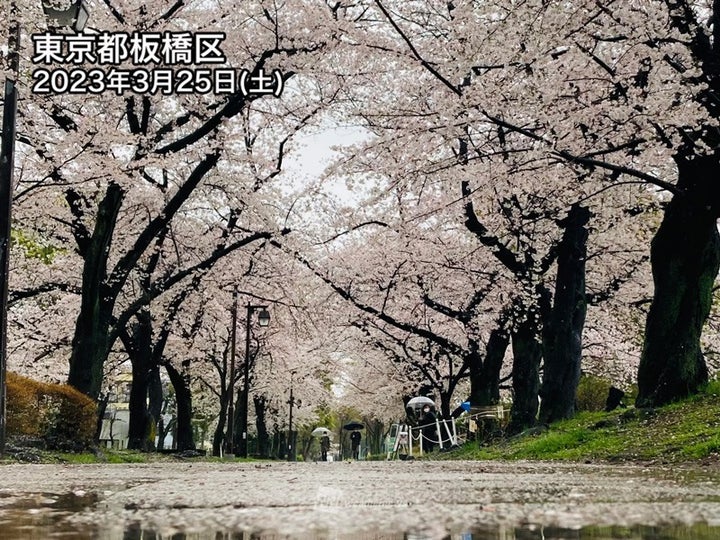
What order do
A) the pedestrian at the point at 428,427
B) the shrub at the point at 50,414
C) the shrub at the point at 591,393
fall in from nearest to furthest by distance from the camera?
the shrub at the point at 50,414 → the pedestrian at the point at 428,427 → the shrub at the point at 591,393

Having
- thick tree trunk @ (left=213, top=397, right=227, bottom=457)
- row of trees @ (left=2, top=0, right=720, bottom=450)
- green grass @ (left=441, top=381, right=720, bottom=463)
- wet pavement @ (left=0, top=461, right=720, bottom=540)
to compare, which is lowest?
wet pavement @ (left=0, top=461, right=720, bottom=540)

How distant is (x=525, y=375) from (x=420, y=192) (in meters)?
5.65

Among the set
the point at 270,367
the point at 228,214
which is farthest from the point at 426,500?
the point at 270,367

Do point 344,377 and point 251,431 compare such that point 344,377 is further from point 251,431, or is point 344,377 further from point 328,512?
point 328,512

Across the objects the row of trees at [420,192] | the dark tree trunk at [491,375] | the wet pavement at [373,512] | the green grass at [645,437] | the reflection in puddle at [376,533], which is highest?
the row of trees at [420,192]

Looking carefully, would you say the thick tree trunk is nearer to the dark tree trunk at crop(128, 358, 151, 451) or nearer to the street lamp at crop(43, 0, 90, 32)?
the dark tree trunk at crop(128, 358, 151, 451)

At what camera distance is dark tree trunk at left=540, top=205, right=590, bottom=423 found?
17.7 metres

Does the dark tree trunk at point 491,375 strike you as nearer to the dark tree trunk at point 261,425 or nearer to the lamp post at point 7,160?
the lamp post at point 7,160

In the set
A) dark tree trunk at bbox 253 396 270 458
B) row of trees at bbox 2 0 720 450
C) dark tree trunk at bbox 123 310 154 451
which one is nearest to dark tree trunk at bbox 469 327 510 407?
row of trees at bbox 2 0 720 450

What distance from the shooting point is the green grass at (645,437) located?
29.5ft

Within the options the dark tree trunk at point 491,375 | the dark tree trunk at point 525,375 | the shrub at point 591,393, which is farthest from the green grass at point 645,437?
the shrub at point 591,393

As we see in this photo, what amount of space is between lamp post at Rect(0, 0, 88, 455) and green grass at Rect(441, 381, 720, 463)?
8.13 meters

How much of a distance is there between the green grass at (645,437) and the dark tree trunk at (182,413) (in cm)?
1932

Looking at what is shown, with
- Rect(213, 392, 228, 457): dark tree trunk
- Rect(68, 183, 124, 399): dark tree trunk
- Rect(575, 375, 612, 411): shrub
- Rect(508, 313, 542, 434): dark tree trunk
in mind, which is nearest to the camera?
Rect(68, 183, 124, 399): dark tree trunk
